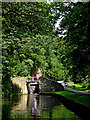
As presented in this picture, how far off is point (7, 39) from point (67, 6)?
638 centimetres

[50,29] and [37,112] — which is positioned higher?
[50,29]

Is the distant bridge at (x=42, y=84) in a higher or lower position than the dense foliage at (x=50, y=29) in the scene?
lower

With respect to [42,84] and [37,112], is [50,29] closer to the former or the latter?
[37,112]

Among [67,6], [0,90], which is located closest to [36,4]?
[67,6]

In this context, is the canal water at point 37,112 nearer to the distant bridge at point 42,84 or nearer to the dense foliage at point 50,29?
the dense foliage at point 50,29

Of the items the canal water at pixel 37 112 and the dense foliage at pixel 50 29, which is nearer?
the canal water at pixel 37 112

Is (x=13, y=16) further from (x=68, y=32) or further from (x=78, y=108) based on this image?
(x=78, y=108)

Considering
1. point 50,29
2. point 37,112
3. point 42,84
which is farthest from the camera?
point 42,84

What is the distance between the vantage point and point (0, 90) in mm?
21672

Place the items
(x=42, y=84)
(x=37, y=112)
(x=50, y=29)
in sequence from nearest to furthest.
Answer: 1. (x=37, y=112)
2. (x=50, y=29)
3. (x=42, y=84)

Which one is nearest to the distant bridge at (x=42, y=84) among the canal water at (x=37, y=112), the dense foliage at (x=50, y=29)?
the dense foliage at (x=50, y=29)

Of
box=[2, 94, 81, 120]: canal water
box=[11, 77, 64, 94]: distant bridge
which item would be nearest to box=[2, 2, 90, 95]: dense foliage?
box=[2, 94, 81, 120]: canal water

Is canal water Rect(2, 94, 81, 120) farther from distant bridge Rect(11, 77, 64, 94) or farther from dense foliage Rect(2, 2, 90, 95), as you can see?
distant bridge Rect(11, 77, 64, 94)

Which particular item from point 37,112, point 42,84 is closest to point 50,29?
point 37,112
